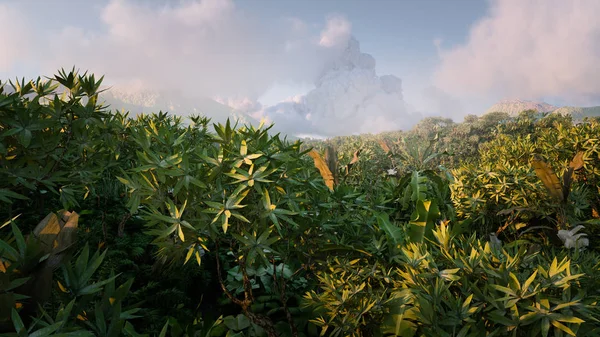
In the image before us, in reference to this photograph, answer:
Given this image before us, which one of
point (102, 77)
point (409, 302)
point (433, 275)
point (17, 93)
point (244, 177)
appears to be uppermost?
point (102, 77)

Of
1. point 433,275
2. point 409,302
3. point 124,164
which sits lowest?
point 409,302

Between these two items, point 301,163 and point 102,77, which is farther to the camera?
point 102,77

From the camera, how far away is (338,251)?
7.30 ft

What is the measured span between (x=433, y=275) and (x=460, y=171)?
3833 millimetres

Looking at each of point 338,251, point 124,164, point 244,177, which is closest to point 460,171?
point 338,251

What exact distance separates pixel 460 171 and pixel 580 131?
7.04 feet

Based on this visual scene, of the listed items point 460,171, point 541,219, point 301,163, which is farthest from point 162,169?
point 541,219

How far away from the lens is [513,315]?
146cm

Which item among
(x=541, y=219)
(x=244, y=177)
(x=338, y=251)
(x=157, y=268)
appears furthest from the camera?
(x=541, y=219)

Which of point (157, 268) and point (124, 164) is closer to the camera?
point (157, 268)

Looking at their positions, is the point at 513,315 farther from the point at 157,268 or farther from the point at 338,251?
the point at 157,268

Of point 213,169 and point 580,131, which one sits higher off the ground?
point 580,131

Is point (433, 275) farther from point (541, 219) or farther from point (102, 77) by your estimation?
point (541, 219)

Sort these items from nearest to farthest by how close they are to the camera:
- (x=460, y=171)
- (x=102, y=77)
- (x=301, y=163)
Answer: (x=301, y=163)
(x=102, y=77)
(x=460, y=171)
